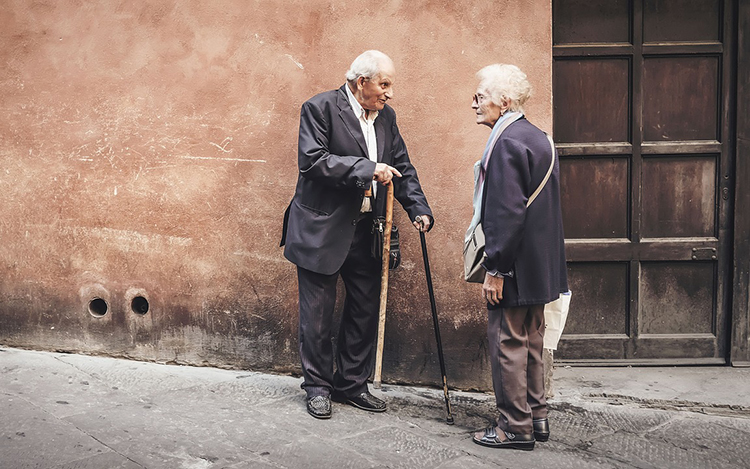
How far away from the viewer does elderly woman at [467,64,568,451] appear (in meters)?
3.46

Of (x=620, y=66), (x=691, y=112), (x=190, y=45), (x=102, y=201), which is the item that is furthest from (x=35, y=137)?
(x=691, y=112)

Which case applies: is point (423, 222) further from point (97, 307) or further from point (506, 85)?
point (97, 307)

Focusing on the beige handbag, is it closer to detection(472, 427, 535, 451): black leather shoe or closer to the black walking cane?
the black walking cane

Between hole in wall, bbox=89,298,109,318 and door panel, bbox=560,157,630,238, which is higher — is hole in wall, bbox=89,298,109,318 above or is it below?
below

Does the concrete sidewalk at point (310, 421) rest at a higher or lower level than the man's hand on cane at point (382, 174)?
lower

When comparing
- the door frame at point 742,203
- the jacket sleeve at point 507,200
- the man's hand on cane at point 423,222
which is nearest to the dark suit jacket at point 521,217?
the jacket sleeve at point 507,200

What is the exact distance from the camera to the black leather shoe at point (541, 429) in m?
3.74

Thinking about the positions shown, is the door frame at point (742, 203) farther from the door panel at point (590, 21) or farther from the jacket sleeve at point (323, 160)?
the jacket sleeve at point (323, 160)

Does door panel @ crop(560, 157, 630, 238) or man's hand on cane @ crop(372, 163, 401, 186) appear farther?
door panel @ crop(560, 157, 630, 238)

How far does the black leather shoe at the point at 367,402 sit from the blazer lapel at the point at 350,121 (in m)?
1.24

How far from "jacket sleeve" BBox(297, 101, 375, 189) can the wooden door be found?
58.9 inches

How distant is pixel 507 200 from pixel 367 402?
134 centimetres

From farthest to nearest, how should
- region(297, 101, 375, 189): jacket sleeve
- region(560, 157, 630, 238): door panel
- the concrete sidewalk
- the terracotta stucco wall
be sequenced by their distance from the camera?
region(560, 157, 630, 238): door panel < the terracotta stucco wall < region(297, 101, 375, 189): jacket sleeve < the concrete sidewalk

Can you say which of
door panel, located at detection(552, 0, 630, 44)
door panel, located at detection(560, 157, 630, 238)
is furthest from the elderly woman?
door panel, located at detection(552, 0, 630, 44)
